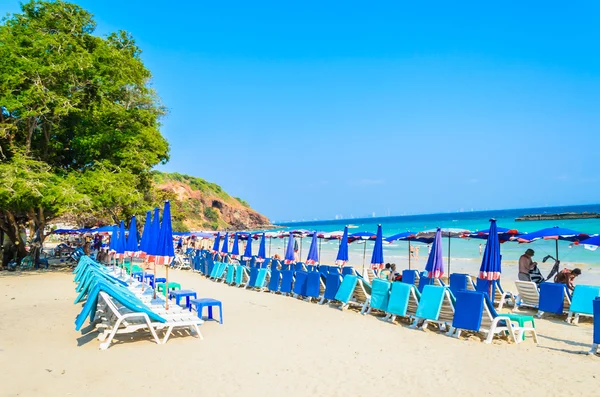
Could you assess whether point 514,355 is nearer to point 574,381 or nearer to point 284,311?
point 574,381

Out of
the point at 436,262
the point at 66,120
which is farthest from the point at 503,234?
the point at 66,120

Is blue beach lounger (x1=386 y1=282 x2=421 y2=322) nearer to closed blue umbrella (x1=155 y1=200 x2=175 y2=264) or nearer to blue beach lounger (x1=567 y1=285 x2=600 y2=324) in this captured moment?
blue beach lounger (x1=567 y1=285 x2=600 y2=324)

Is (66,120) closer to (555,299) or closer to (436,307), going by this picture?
(436,307)

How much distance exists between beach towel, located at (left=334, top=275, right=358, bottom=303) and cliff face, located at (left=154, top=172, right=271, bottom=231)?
7183 cm

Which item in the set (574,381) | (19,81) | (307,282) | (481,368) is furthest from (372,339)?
(19,81)

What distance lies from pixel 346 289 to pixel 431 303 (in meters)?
2.59

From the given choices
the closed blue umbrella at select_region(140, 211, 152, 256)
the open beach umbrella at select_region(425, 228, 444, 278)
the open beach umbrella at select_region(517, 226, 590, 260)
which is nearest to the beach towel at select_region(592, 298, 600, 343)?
the open beach umbrella at select_region(425, 228, 444, 278)

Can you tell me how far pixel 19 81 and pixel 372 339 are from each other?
1629 centimetres

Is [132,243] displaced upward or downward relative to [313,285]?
upward

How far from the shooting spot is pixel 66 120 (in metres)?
20.9

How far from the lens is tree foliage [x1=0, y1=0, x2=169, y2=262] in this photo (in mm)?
17531

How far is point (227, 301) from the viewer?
40.2 ft

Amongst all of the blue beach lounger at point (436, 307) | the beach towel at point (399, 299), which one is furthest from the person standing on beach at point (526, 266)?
the blue beach lounger at point (436, 307)

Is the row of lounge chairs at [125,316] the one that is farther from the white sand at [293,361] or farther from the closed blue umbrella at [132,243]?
the closed blue umbrella at [132,243]
